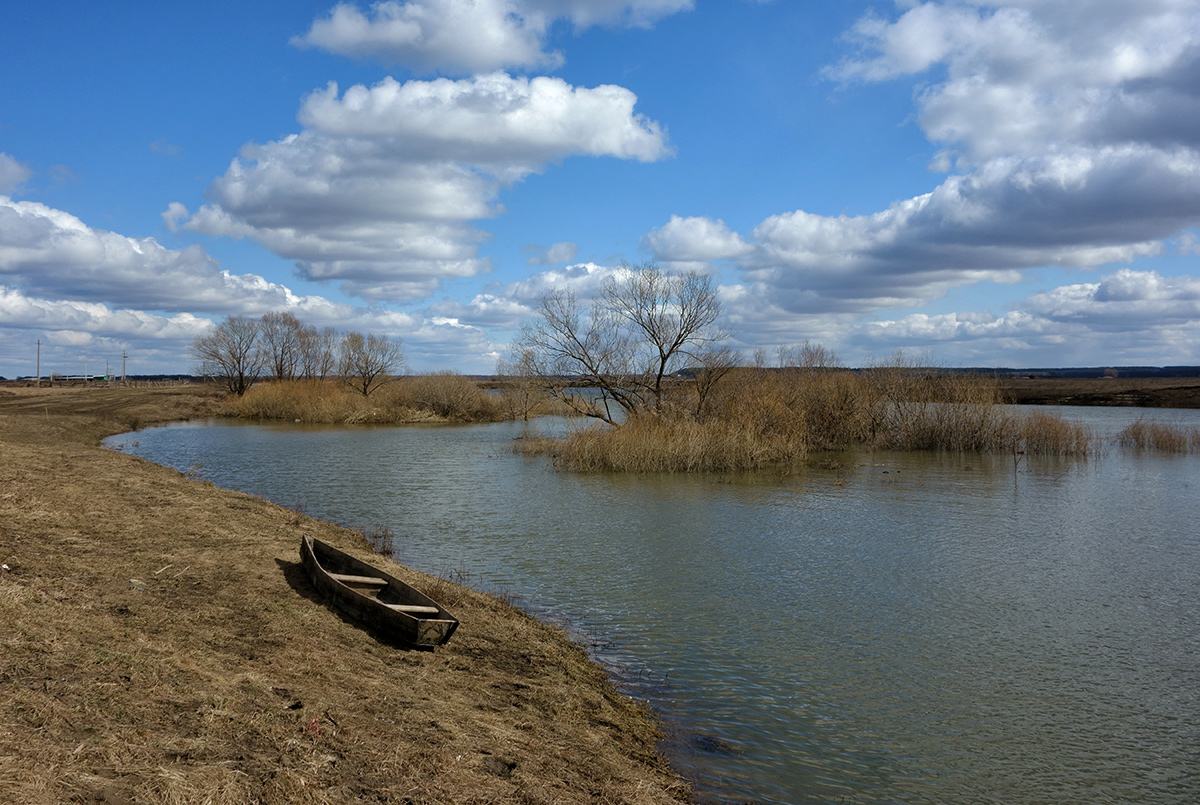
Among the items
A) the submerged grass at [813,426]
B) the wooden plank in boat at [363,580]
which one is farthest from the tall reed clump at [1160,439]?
the wooden plank in boat at [363,580]

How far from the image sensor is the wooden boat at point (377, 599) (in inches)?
310

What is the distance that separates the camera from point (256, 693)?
234 inches

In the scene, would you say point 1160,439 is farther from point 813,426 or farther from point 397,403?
point 397,403

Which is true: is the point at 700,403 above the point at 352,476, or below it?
above

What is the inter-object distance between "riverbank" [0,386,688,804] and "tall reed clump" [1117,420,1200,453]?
33115 millimetres

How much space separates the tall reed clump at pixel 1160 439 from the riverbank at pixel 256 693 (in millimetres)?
33115

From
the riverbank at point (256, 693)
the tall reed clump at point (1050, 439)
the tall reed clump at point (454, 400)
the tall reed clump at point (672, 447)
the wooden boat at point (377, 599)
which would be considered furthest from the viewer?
the tall reed clump at point (454, 400)

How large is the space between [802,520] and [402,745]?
13744 mm

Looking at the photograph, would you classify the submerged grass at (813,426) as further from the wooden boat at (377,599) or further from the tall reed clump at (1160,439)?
the wooden boat at (377,599)

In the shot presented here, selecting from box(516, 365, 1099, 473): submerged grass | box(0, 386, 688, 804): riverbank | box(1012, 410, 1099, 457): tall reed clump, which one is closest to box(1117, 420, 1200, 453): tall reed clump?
box(516, 365, 1099, 473): submerged grass

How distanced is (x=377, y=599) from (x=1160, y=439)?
35.1m

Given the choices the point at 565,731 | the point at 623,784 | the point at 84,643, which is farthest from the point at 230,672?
the point at 623,784

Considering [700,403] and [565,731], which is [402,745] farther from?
[700,403]

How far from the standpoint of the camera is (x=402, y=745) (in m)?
5.53
